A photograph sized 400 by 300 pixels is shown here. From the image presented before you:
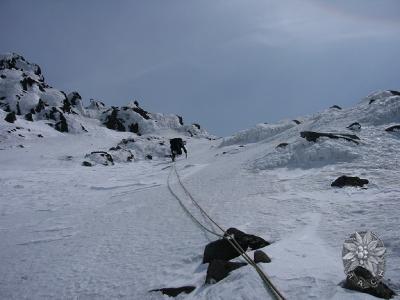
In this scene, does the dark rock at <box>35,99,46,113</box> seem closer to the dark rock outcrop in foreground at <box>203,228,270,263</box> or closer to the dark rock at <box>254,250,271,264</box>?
the dark rock outcrop in foreground at <box>203,228,270,263</box>

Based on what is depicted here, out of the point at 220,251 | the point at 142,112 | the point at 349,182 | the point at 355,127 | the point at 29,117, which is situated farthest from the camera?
the point at 142,112

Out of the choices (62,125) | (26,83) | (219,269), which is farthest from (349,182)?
(26,83)

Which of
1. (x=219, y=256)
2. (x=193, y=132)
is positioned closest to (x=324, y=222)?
(x=219, y=256)

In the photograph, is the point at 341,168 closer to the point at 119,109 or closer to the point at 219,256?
the point at 219,256

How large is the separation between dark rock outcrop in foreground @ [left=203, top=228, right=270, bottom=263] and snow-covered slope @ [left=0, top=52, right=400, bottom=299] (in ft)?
1.05

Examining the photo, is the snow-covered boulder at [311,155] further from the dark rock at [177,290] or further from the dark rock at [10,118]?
the dark rock at [10,118]

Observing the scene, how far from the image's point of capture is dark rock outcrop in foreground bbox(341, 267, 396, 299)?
5.03 m

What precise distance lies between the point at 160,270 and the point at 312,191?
6635mm

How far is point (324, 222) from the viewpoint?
359 inches

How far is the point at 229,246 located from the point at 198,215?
4023 millimetres

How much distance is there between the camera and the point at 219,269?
6.53 m

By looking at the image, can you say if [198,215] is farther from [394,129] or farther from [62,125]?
[62,125]

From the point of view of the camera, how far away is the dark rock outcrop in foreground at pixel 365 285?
5.03 m

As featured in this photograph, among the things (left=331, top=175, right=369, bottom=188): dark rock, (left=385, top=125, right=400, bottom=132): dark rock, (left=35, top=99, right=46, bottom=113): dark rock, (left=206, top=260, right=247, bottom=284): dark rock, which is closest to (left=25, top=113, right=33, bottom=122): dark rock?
(left=35, top=99, right=46, bottom=113): dark rock
